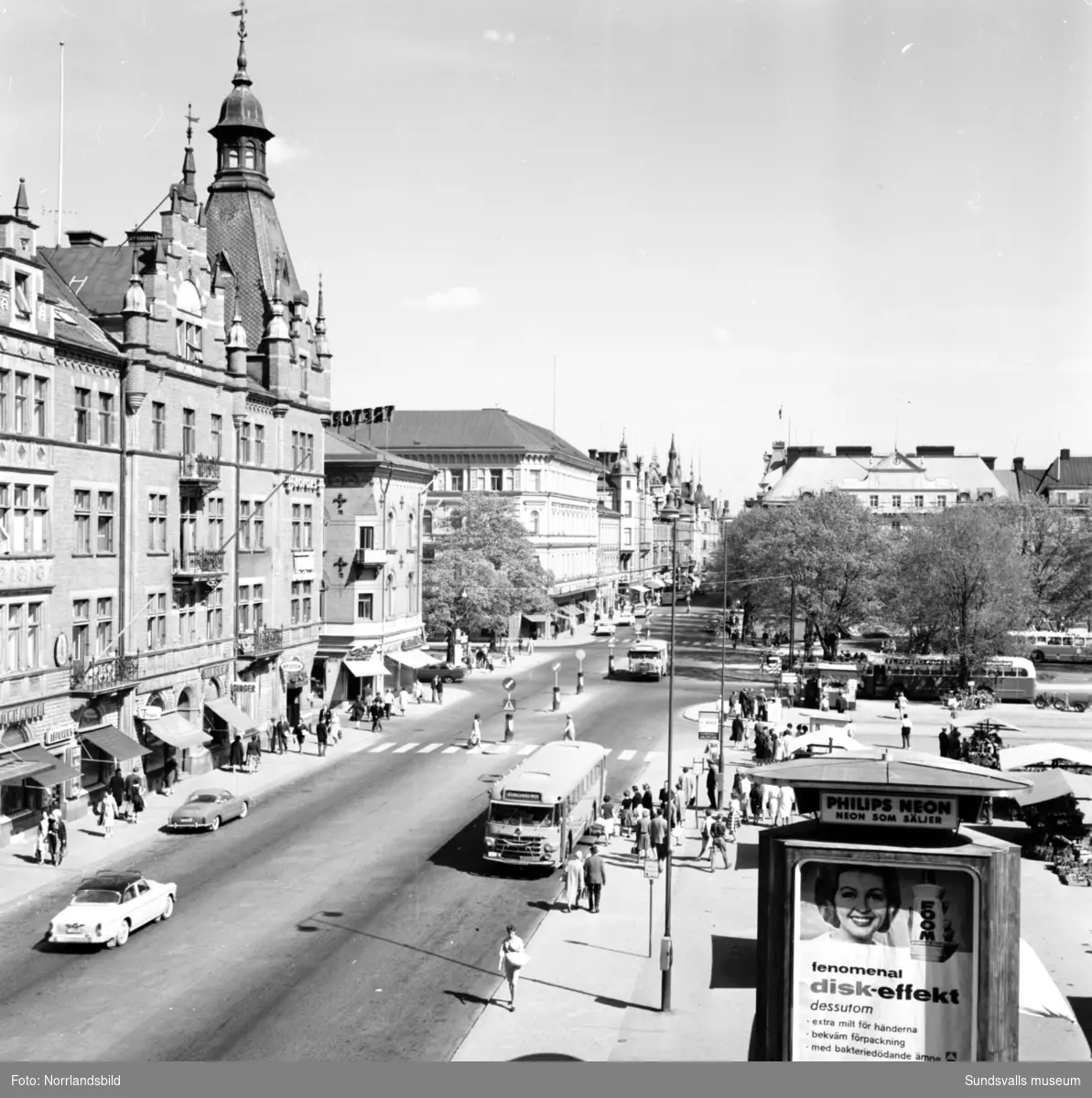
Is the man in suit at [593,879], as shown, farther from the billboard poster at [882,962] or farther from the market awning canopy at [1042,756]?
the billboard poster at [882,962]

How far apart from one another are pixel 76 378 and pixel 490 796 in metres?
19.0

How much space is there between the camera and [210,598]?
5066 centimetres

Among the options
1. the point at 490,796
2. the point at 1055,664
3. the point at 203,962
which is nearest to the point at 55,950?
the point at 203,962

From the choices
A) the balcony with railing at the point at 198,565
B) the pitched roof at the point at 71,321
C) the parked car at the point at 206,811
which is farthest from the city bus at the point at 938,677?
the pitched roof at the point at 71,321

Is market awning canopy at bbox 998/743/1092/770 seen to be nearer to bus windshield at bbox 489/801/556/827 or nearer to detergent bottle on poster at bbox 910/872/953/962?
bus windshield at bbox 489/801/556/827

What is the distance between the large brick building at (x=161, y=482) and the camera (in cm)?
3809

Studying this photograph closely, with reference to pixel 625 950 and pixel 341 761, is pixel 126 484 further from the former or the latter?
pixel 625 950

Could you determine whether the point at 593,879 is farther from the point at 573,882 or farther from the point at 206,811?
the point at 206,811

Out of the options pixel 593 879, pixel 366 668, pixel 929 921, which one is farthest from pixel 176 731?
pixel 929 921

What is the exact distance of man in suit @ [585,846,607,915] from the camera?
1207 inches

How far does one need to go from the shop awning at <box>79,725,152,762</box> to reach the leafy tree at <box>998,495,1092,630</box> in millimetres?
58971

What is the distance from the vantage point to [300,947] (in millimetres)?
27641

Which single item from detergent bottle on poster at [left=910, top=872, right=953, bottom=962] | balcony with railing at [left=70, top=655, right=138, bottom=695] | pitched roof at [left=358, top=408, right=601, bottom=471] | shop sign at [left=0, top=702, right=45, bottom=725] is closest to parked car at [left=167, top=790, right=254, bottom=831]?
balcony with railing at [left=70, top=655, right=138, bottom=695]

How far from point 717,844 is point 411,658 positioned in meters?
37.3
